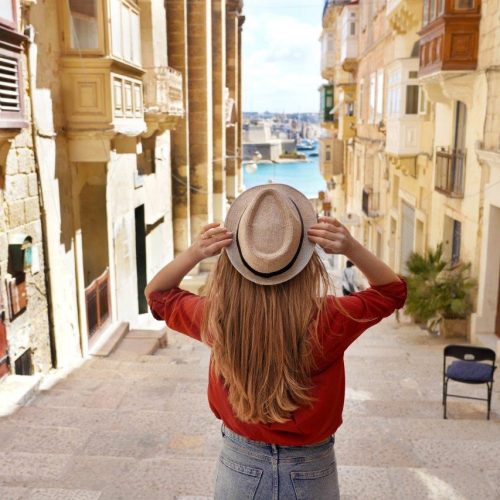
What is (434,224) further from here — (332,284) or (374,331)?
(332,284)

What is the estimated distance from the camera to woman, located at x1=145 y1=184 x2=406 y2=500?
208 cm

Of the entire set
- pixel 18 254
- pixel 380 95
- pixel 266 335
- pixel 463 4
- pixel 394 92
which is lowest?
pixel 18 254

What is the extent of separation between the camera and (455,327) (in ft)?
37.7

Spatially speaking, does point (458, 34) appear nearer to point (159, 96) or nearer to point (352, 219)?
point (159, 96)

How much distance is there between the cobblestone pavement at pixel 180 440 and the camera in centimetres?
424

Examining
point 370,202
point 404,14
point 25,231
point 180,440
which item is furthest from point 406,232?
point 180,440

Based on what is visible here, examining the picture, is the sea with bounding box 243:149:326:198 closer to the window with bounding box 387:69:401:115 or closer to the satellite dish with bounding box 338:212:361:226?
the satellite dish with bounding box 338:212:361:226

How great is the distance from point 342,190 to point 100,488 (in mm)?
29996

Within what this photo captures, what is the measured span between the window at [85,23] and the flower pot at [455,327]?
7714 mm

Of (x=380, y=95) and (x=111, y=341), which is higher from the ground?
(x=380, y=95)

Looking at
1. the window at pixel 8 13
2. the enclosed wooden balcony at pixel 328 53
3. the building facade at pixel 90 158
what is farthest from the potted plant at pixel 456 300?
the enclosed wooden balcony at pixel 328 53

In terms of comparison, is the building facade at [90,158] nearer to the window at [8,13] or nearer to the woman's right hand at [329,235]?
the window at [8,13]

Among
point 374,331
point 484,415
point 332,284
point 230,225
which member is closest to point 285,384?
point 332,284

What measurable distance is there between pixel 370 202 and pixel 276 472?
2079 cm
